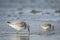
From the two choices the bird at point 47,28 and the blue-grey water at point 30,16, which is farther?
the bird at point 47,28

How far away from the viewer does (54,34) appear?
313cm

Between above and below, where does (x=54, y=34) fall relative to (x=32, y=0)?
below

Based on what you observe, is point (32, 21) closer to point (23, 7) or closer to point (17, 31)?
A: point (17, 31)

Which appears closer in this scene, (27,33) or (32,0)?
(27,33)

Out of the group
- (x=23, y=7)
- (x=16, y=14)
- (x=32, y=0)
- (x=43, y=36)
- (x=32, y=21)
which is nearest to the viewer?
(x=43, y=36)

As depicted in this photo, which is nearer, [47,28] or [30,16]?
[47,28]

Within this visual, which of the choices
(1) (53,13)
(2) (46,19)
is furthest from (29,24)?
(1) (53,13)

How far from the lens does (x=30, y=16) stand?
3934 millimetres

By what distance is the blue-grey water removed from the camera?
304 cm

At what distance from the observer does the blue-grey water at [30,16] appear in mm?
3038

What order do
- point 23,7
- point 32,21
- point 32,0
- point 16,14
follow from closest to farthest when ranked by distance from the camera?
point 32,21 < point 16,14 < point 23,7 < point 32,0

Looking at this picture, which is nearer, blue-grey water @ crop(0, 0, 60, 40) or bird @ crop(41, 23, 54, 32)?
blue-grey water @ crop(0, 0, 60, 40)

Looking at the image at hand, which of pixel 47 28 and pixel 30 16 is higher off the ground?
pixel 30 16

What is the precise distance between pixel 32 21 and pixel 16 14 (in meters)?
0.49
